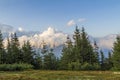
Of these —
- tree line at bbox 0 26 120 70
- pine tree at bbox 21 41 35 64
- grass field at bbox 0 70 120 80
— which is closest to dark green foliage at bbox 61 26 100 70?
tree line at bbox 0 26 120 70

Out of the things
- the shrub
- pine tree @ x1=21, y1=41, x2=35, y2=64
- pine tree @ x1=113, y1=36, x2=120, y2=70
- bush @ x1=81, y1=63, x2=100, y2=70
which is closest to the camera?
bush @ x1=81, y1=63, x2=100, y2=70

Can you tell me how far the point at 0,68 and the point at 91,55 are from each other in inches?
1685

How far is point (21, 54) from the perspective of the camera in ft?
338

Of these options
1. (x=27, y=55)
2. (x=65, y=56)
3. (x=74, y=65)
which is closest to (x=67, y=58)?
→ (x=65, y=56)

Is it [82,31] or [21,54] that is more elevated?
[82,31]

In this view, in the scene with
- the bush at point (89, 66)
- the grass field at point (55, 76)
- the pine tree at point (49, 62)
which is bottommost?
the grass field at point (55, 76)

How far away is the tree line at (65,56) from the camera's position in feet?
327

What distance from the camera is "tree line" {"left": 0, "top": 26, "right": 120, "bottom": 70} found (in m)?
99.6

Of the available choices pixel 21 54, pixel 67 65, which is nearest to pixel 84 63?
pixel 67 65

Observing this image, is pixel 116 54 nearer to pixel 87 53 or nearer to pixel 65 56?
pixel 87 53

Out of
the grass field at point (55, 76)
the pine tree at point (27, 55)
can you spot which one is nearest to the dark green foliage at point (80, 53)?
the pine tree at point (27, 55)

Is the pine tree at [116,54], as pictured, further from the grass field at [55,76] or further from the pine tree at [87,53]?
the grass field at [55,76]

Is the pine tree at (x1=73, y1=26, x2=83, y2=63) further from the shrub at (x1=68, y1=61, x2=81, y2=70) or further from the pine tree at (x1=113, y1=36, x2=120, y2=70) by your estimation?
the pine tree at (x1=113, y1=36, x2=120, y2=70)

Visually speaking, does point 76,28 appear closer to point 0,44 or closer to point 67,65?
point 67,65
